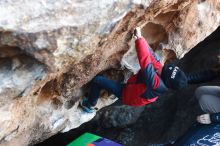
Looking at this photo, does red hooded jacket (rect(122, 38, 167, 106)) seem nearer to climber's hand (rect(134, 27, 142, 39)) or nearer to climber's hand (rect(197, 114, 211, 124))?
climber's hand (rect(134, 27, 142, 39))

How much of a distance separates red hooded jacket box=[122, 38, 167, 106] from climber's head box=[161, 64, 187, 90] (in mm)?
44

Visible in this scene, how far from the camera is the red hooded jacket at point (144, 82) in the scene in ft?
9.46

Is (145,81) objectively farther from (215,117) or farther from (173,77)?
(215,117)

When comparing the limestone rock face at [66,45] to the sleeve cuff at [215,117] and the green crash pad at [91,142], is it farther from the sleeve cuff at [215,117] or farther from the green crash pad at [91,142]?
the sleeve cuff at [215,117]

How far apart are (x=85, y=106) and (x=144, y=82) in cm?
77

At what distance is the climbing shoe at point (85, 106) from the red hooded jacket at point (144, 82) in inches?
15.2

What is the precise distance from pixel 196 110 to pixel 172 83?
1983mm

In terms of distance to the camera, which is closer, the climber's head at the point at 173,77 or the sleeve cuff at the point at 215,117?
the climber's head at the point at 173,77

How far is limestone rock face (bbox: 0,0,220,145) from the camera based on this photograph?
2205mm

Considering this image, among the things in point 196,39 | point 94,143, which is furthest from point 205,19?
point 94,143

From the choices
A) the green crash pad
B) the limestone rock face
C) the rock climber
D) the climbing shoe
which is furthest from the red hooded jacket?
the green crash pad

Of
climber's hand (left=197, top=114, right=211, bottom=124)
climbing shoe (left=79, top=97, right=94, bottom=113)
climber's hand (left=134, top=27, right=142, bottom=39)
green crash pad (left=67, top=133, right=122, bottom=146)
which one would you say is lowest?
green crash pad (left=67, top=133, right=122, bottom=146)

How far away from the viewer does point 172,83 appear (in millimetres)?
2967

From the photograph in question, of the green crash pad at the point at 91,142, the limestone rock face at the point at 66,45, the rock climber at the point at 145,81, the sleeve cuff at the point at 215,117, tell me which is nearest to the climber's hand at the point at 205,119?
the sleeve cuff at the point at 215,117
